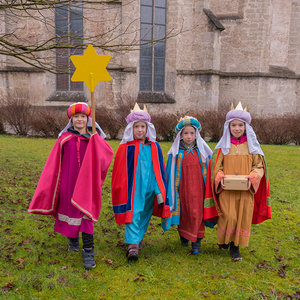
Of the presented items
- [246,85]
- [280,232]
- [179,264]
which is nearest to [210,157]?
[179,264]

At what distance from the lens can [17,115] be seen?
14016 millimetres

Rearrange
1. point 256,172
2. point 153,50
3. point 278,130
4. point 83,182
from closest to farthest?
point 83,182, point 256,172, point 278,130, point 153,50

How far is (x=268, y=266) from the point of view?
3723 millimetres

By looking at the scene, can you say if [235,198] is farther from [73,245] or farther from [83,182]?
[73,245]

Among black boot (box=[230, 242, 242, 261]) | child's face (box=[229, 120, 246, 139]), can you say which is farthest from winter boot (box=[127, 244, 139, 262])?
child's face (box=[229, 120, 246, 139])

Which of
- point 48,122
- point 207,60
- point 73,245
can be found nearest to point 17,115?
point 48,122

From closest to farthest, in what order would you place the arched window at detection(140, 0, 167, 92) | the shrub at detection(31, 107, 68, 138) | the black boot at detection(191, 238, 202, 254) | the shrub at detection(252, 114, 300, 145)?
the black boot at detection(191, 238, 202, 254) → the shrub at detection(31, 107, 68, 138) → the shrub at detection(252, 114, 300, 145) → the arched window at detection(140, 0, 167, 92)

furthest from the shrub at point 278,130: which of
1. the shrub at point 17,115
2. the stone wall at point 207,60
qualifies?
the shrub at point 17,115

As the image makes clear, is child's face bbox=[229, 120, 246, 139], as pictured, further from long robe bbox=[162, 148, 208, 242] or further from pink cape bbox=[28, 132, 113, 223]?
pink cape bbox=[28, 132, 113, 223]

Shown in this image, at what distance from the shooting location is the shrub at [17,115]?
13.9 meters

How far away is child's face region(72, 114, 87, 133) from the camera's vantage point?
3.71 metres

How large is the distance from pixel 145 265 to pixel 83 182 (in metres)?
1.24

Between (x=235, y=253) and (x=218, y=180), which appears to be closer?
(x=218, y=180)

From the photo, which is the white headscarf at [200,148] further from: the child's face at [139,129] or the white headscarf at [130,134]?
the child's face at [139,129]
